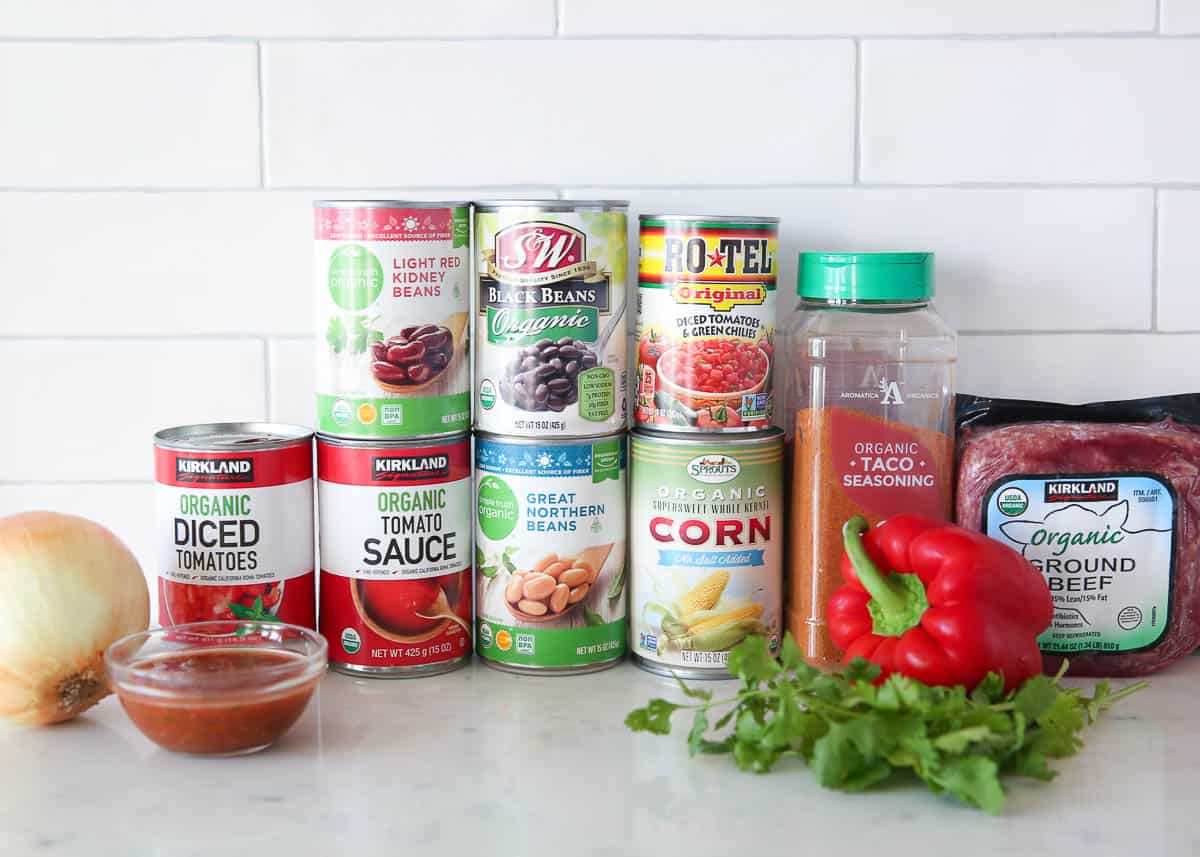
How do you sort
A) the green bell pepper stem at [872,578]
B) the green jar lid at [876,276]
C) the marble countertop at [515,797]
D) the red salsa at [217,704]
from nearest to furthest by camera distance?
the marble countertop at [515,797], the red salsa at [217,704], the green bell pepper stem at [872,578], the green jar lid at [876,276]

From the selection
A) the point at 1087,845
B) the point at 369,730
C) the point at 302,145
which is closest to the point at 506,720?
the point at 369,730

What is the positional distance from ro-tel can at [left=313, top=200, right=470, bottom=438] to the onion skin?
0.24 metres

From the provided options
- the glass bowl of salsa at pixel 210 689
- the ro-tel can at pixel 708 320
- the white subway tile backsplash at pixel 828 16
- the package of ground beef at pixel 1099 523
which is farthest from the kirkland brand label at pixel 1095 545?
the glass bowl of salsa at pixel 210 689

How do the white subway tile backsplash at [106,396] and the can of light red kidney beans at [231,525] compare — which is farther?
the white subway tile backsplash at [106,396]

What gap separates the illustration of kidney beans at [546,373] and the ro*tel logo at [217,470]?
10.0 inches

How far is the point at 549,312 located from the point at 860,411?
317 mm

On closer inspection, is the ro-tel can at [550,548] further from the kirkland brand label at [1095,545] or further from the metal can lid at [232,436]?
the kirkland brand label at [1095,545]

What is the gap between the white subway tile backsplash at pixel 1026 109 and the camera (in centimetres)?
139

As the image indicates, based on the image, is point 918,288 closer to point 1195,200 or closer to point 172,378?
point 1195,200

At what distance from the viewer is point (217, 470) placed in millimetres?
1208

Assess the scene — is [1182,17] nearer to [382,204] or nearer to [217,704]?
[382,204]

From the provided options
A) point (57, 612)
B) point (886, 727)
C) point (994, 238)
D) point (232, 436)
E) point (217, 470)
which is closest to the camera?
point (886, 727)

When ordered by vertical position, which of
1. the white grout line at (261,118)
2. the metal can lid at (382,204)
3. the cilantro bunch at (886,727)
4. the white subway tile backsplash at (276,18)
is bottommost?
the cilantro bunch at (886,727)

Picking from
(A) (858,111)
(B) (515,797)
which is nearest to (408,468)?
(B) (515,797)
